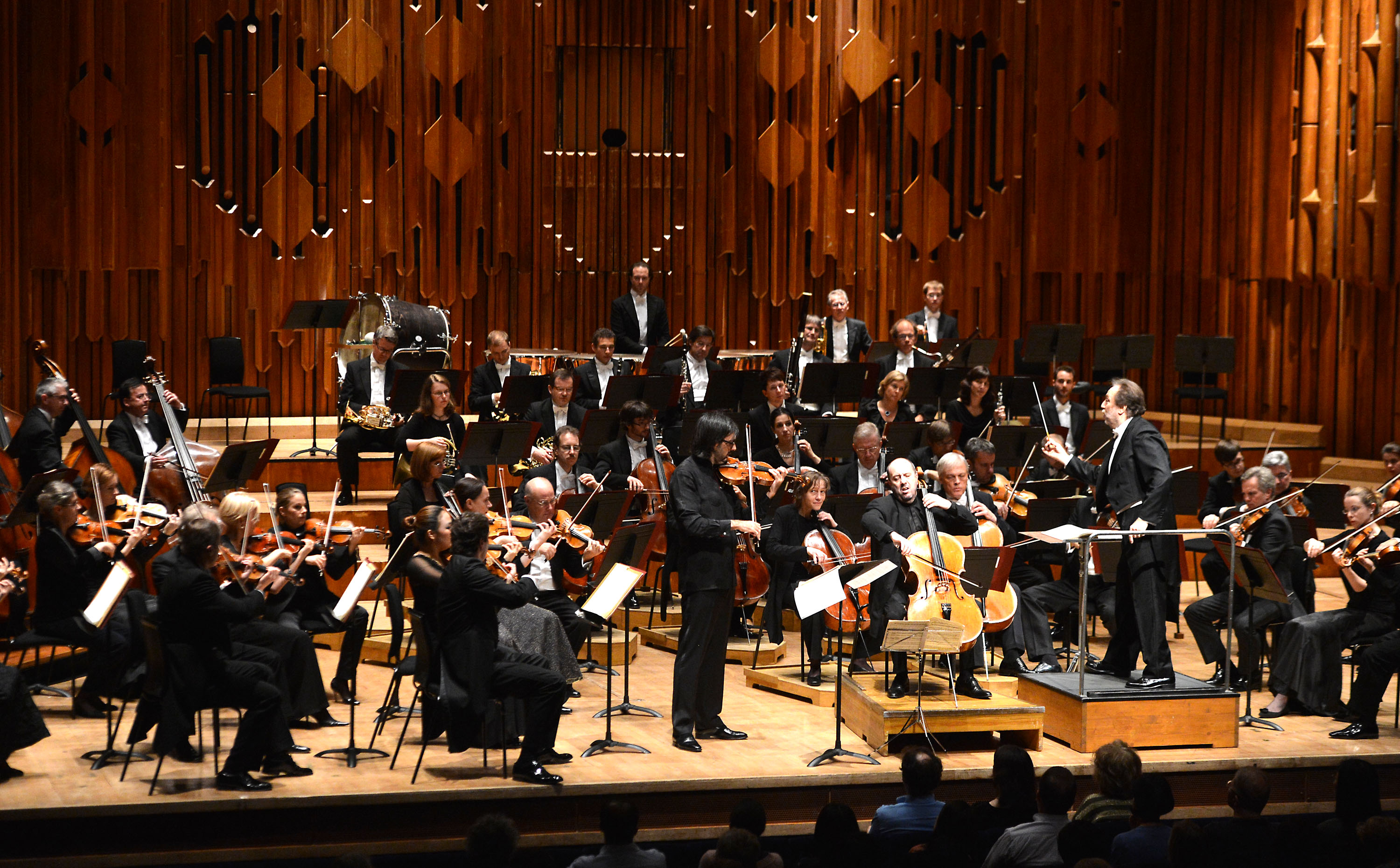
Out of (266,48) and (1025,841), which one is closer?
(1025,841)

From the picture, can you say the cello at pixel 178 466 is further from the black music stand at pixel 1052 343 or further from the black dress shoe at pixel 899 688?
the black music stand at pixel 1052 343

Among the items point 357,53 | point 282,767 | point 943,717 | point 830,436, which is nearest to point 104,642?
point 282,767

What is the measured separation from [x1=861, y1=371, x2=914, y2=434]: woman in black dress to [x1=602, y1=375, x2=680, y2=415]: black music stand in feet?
3.41

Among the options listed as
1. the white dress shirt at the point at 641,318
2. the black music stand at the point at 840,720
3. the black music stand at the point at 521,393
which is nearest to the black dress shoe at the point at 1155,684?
the black music stand at the point at 840,720

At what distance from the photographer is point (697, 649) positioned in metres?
5.83

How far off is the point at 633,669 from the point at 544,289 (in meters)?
4.95

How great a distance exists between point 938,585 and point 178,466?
3.48 m

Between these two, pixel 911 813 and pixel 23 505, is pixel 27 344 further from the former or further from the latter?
pixel 911 813

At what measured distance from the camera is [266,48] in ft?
35.4

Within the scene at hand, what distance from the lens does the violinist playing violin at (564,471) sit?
7.21 metres

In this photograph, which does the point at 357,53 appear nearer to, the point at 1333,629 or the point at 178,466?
the point at 178,466

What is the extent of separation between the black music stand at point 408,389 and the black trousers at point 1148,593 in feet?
11.4

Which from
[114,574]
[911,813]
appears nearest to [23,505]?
[114,574]

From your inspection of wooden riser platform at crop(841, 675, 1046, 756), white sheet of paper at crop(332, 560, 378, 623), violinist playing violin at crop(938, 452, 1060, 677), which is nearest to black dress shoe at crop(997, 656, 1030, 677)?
violinist playing violin at crop(938, 452, 1060, 677)
